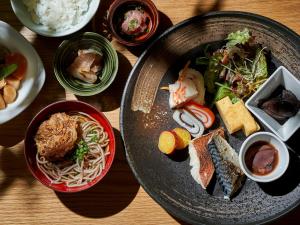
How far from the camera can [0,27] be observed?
2.86 m

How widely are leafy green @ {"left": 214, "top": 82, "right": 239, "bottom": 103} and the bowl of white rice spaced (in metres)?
0.77

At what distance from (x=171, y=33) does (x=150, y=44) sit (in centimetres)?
12

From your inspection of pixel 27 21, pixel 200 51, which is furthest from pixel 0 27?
pixel 200 51

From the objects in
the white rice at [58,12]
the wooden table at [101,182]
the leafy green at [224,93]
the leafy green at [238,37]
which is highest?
the leafy green at [238,37]

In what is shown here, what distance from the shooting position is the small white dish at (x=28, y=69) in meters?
2.85

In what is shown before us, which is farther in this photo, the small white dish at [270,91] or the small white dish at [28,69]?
the small white dish at [28,69]

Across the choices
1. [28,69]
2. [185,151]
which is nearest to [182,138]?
[185,151]

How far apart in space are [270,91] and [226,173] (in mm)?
468

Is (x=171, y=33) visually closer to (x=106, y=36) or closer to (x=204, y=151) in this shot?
(x=106, y=36)

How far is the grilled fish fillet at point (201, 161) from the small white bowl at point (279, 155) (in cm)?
17

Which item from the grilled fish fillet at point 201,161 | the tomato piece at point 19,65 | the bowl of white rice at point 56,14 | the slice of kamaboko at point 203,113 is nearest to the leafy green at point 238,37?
the slice of kamaboko at point 203,113

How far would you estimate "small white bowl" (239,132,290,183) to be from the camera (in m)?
2.73

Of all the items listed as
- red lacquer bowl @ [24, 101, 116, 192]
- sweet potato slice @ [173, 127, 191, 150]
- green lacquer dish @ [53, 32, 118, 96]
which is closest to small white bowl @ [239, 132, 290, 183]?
sweet potato slice @ [173, 127, 191, 150]

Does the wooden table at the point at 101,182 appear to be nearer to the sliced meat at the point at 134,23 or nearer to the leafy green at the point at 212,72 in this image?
the sliced meat at the point at 134,23
